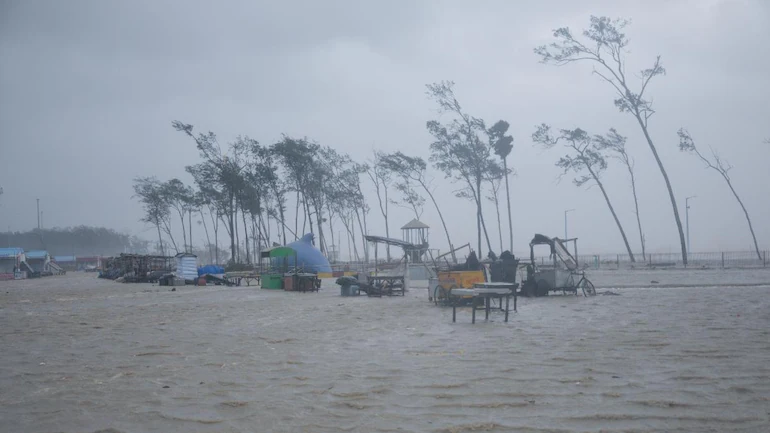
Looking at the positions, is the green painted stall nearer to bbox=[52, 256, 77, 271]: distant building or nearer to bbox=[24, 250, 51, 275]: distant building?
bbox=[24, 250, 51, 275]: distant building

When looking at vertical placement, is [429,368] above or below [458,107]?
below

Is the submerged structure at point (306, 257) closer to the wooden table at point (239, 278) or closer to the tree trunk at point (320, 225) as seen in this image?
the wooden table at point (239, 278)

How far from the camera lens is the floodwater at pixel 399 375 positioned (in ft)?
15.7

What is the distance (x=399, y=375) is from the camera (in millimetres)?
6484

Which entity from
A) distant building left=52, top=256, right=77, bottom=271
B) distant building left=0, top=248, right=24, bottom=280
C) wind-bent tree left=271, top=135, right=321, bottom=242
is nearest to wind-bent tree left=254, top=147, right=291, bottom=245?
wind-bent tree left=271, top=135, right=321, bottom=242

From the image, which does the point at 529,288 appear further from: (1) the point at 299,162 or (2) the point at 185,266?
(1) the point at 299,162

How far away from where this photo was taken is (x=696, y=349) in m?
7.44

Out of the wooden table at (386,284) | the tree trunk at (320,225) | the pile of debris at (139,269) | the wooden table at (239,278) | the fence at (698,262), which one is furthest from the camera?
the tree trunk at (320,225)

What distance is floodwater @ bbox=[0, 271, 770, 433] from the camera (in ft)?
15.7

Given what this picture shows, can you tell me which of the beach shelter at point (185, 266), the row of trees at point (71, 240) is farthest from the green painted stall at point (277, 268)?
the row of trees at point (71, 240)

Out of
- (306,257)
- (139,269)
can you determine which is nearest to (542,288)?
(306,257)

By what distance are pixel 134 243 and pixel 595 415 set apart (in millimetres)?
193685

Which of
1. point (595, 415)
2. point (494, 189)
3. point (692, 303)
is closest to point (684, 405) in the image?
point (595, 415)

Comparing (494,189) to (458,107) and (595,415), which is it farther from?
(595,415)
